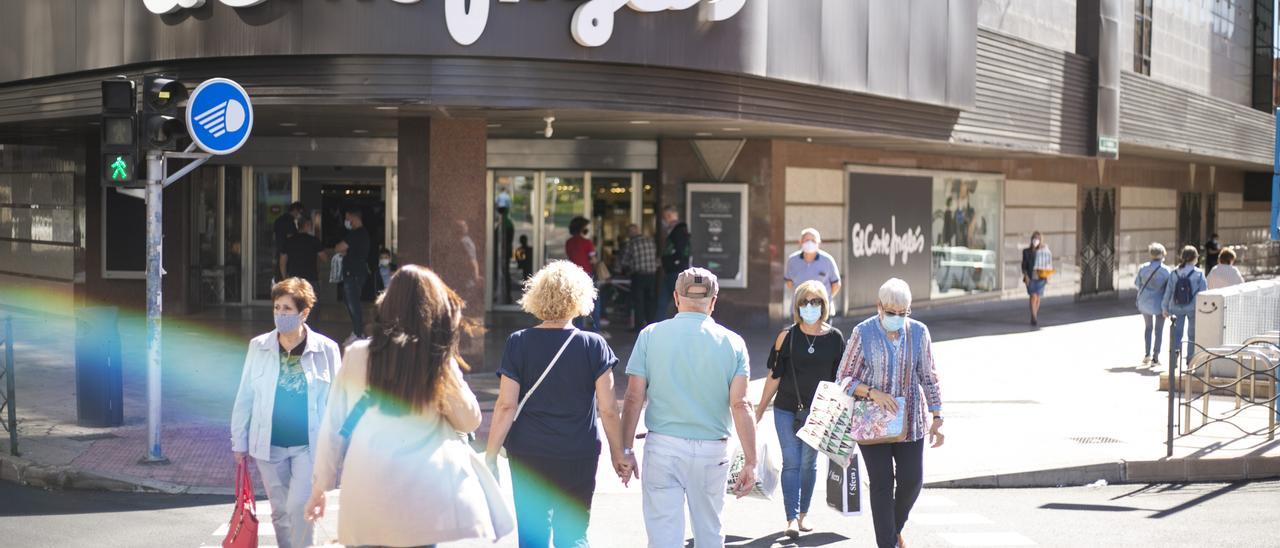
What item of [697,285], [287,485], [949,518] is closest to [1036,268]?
[949,518]

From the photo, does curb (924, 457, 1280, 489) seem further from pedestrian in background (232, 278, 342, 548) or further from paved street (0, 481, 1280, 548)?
pedestrian in background (232, 278, 342, 548)

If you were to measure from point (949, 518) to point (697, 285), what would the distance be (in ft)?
11.9

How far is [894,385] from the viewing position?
721 cm

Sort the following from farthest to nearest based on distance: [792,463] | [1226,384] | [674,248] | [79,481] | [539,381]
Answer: [674,248] < [1226,384] < [79,481] < [792,463] < [539,381]

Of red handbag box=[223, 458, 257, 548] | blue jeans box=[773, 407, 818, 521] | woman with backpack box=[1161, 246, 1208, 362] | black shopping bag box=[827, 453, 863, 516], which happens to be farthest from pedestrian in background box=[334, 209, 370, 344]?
red handbag box=[223, 458, 257, 548]

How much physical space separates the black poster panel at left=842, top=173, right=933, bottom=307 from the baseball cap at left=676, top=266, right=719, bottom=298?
1722 cm

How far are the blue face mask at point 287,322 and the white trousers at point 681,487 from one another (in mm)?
1906

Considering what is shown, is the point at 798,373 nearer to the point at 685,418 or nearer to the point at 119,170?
the point at 685,418

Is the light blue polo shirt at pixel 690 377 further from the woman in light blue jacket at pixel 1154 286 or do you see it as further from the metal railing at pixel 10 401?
the woman in light blue jacket at pixel 1154 286

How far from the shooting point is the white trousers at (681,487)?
6.19 metres

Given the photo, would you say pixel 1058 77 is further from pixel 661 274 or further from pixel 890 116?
pixel 661 274

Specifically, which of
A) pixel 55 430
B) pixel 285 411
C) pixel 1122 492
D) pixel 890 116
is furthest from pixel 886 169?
pixel 285 411

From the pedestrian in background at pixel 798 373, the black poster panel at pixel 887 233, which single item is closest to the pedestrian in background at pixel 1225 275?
the black poster panel at pixel 887 233

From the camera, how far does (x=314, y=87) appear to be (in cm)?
1427
